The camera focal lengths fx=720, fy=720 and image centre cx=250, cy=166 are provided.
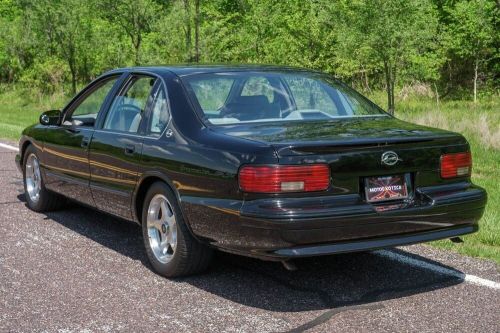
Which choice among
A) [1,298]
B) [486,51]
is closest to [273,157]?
[1,298]

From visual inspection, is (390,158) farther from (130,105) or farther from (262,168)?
(130,105)

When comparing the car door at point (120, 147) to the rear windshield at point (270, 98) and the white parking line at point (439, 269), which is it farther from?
the white parking line at point (439, 269)

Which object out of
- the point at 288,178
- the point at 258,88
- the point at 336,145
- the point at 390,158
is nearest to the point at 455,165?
the point at 390,158

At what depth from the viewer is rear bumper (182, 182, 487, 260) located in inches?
165

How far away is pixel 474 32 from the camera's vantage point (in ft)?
96.3

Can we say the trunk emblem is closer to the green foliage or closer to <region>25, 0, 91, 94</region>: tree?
the green foliage

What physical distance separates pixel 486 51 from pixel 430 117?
1836 centimetres

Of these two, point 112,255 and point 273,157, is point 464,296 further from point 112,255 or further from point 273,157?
point 112,255

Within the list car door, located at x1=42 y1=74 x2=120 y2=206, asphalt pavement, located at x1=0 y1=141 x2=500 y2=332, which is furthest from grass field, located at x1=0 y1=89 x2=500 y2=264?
car door, located at x1=42 y1=74 x2=120 y2=206

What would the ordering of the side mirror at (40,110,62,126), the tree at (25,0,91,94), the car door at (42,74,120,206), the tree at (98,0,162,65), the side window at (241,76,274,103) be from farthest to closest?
the tree at (25,0,91,94), the tree at (98,0,162,65), the side mirror at (40,110,62,126), the car door at (42,74,120,206), the side window at (241,76,274,103)

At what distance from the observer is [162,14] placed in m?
23.8

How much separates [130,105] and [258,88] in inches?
43.0

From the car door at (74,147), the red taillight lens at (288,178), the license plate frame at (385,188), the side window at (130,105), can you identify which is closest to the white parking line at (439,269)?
the license plate frame at (385,188)

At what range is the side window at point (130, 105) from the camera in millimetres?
5582
